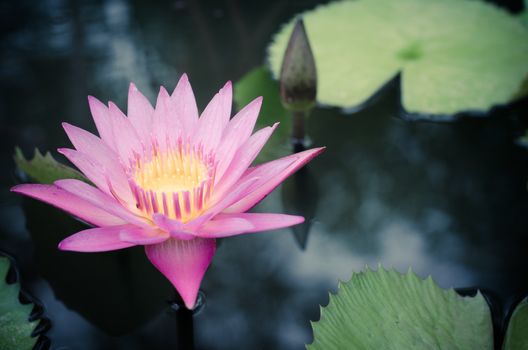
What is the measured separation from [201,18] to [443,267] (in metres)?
2.38

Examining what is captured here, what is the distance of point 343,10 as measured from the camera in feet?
10.9

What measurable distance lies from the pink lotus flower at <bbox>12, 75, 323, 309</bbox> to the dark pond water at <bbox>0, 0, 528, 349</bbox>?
0.48 metres

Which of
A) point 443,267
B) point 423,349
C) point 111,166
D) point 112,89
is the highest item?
point 111,166

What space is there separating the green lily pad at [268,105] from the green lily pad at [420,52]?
92 mm

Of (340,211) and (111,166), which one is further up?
(111,166)

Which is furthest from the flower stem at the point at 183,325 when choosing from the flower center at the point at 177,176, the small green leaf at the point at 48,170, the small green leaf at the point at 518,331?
the small green leaf at the point at 518,331

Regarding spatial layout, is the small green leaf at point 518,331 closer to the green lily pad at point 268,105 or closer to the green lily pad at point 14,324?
Result: the green lily pad at point 268,105

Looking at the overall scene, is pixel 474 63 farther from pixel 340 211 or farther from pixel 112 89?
pixel 112 89

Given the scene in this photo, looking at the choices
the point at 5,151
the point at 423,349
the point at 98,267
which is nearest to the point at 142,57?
the point at 5,151

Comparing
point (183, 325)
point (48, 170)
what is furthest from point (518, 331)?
point (48, 170)

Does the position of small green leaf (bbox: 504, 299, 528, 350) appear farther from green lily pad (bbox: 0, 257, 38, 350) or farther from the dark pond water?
green lily pad (bbox: 0, 257, 38, 350)

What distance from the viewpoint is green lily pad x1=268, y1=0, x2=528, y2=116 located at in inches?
104

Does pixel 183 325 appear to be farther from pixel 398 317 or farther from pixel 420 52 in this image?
pixel 420 52

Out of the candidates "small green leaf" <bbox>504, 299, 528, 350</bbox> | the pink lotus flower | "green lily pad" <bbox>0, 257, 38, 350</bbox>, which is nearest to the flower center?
the pink lotus flower
